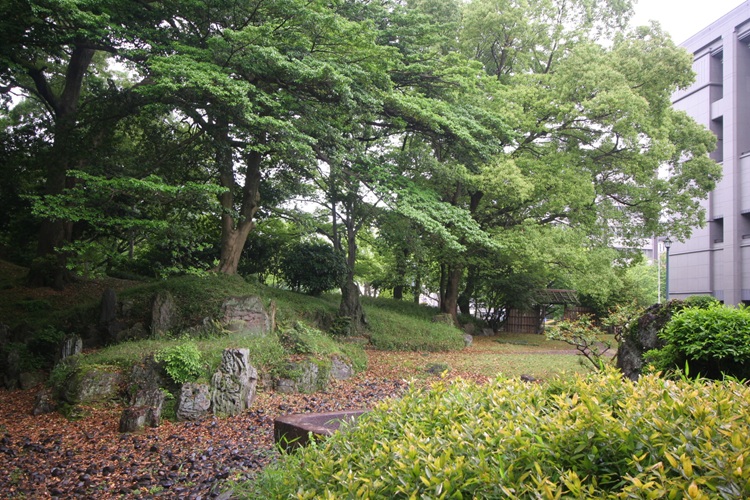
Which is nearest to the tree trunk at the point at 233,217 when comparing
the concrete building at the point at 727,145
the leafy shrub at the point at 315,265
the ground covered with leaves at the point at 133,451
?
the leafy shrub at the point at 315,265

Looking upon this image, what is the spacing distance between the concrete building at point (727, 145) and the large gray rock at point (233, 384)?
25.3m

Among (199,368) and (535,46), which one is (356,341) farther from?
(535,46)

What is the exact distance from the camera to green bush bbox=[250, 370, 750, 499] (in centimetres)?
153

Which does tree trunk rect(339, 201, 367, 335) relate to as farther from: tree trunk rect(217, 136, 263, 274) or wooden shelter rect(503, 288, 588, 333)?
wooden shelter rect(503, 288, 588, 333)

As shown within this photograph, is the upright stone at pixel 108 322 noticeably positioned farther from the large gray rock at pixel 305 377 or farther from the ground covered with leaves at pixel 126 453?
the large gray rock at pixel 305 377

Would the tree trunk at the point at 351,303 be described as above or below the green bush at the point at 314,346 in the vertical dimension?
above

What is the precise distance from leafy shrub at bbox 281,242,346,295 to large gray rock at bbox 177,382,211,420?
7152mm

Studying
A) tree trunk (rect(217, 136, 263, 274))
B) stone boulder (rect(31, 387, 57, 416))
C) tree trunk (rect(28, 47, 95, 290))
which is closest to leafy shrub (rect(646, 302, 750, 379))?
stone boulder (rect(31, 387, 57, 416))

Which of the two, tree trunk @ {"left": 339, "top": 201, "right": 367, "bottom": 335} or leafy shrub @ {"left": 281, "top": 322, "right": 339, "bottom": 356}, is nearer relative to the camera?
leafy shrub @ {"left": 281, "top": 322, "right": 339, "bottom": 356}

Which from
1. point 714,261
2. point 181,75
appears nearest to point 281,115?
point 181,75

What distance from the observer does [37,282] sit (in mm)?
12734

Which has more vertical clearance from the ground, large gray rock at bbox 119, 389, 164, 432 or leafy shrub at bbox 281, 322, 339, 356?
leafy shrub at bbox 281, 322, 339, 356

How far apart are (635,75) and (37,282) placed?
17.4 m

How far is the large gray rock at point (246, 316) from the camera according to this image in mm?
9648
